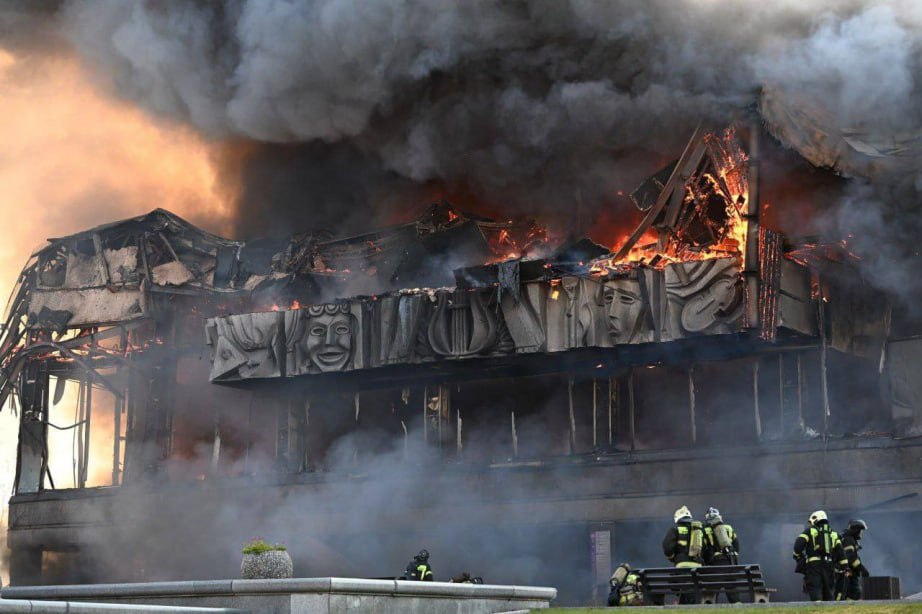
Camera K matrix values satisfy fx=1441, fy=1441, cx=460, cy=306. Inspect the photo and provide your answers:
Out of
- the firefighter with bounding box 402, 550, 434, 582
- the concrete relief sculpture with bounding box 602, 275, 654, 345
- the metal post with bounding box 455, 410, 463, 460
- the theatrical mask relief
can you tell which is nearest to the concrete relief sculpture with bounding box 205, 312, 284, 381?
the theatrical mask relief

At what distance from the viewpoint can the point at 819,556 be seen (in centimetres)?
2462

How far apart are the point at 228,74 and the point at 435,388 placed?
1336cm

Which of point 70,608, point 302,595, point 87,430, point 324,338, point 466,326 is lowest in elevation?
point 70,608

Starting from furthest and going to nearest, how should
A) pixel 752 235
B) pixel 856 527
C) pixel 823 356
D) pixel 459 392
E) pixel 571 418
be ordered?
pixel 459 392 < pixel 571 418 < pixel 823 356 < pixel 752 235 < pixel 856 527

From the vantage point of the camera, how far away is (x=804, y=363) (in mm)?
38781

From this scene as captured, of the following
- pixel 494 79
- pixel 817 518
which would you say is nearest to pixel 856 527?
pixel 817 518

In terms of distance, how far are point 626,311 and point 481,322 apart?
4.43m

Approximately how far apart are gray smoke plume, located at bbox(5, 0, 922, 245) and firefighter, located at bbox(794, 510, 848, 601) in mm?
15023

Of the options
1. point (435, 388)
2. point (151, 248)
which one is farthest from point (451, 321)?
point (151, 248)

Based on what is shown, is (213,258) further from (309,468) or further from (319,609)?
(319,609)

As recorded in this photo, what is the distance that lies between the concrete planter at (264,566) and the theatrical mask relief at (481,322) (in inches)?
695

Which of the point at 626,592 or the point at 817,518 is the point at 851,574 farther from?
the point at 626,592

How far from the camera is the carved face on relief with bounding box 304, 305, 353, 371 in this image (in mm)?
43156

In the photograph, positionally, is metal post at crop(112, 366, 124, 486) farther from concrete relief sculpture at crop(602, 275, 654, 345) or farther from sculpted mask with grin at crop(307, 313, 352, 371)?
concrete relief sculpture at crop(602, 275, 654, 345)
